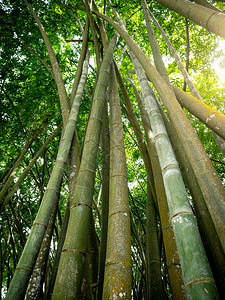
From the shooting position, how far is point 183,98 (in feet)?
6.41

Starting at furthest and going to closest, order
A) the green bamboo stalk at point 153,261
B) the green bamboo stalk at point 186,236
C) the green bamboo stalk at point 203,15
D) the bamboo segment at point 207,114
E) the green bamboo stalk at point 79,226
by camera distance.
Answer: the green bamboo stalk at point 153,261, the green bamboo stalk at point 203,15, the bamboo segment at point 207,114, the green bamboo stalk at point 79,226, the green bamboo stalk at point 186,236

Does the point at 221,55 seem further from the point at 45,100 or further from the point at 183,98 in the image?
the point at 45,100

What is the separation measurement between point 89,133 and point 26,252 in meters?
1.06

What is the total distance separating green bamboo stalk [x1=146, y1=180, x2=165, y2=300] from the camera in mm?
1857

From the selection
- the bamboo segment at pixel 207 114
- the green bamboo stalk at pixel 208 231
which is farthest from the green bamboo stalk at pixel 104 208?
the bamboo segment at pixel 207 114

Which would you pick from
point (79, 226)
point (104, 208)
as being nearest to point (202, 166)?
point (79, 226)

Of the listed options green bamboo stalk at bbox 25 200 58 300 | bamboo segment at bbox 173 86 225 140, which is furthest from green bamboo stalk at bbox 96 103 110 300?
bamboo segment at bbox 173 86 225 140

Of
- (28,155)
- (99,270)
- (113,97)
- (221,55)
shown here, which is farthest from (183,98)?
(28,155)

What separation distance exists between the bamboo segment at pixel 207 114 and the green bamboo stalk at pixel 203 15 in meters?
0.54

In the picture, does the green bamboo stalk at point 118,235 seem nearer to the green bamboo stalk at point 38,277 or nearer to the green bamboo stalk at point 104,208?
the green bamboo stalk at point 104,208

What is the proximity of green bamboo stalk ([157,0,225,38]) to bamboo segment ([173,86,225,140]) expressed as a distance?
1.76 ft

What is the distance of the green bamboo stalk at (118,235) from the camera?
1.07m

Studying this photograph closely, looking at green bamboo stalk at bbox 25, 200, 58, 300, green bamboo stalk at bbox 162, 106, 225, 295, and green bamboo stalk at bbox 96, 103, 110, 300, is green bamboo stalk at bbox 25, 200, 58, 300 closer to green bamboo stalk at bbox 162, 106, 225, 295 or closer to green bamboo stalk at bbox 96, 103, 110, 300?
green bamboo stalk at bbox 96, 103, 110, 300

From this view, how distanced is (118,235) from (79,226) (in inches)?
10.3
